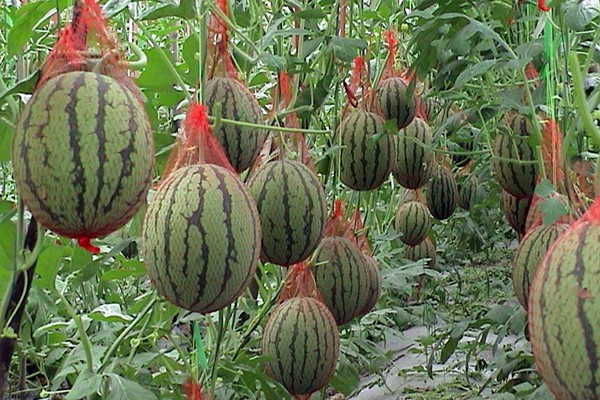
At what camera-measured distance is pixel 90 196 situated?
116 centimetres

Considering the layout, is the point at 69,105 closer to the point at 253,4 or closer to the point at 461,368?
the point at 253,4

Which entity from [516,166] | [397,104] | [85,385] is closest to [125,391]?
[85,385]

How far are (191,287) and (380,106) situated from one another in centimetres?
172

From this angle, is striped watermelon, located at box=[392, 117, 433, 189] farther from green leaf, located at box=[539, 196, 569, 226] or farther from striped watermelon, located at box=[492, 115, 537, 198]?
green leaf, located at box=[539, 196, 569, 226]

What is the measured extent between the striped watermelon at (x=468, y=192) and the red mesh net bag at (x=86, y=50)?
3.28m

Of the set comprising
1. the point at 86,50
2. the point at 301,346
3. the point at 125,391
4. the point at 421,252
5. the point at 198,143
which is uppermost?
the point at 86,50

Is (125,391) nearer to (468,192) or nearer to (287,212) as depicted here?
(287,212)

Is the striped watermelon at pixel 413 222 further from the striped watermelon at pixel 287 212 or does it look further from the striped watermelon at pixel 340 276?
the striped watermelon at pixel 287 212

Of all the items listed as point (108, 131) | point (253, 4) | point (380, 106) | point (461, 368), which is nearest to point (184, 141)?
point (108, 131)

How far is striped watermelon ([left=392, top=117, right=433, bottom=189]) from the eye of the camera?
10.5ft

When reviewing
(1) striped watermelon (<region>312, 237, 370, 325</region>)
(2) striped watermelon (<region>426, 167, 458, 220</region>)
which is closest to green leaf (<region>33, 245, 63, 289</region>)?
(1) striped watermelon (<region>312, 237, 370, 325</region>)

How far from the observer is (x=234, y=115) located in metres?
1.88

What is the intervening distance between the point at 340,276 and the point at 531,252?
2.52 ft

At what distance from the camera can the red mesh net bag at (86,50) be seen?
131 centimetres
